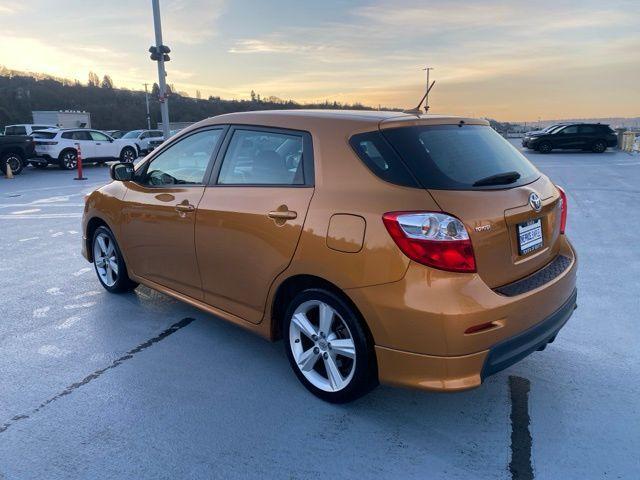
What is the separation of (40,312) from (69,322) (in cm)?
44

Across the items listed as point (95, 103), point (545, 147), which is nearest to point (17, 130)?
point (545, 147)

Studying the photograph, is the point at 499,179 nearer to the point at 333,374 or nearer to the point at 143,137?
the point at 333,374

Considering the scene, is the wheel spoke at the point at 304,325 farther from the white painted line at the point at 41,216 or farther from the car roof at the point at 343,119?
the white painted line at the point at 41,216

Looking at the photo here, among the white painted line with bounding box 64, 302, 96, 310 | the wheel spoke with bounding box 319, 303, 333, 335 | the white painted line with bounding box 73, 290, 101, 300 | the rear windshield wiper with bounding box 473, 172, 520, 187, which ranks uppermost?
the rear windshield wiper with bounding box 473, 172, 520, 187

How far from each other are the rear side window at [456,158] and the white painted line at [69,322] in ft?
10.3

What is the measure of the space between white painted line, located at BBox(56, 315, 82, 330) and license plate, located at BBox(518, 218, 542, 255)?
3.59 m

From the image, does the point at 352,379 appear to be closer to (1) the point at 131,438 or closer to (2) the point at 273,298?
(2) the point at 273,298

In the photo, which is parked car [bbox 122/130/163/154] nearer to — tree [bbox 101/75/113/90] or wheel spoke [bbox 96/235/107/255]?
wheel spoke [bbox 96/235/107/255]

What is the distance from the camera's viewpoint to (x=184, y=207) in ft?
12.1

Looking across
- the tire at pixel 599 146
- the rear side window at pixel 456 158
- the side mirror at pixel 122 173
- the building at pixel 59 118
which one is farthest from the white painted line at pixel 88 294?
the building at pixel 59 118

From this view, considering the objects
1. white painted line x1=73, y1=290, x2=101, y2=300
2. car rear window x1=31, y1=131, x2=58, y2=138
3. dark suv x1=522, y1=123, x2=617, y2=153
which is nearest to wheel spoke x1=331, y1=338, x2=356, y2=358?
white painted line x1=73, y1=290, x2=101, y2=300

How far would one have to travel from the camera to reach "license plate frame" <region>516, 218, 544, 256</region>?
2.75m

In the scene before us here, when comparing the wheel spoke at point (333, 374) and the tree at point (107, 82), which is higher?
the tree at point (107, 82)

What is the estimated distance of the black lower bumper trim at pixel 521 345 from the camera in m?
2.52
